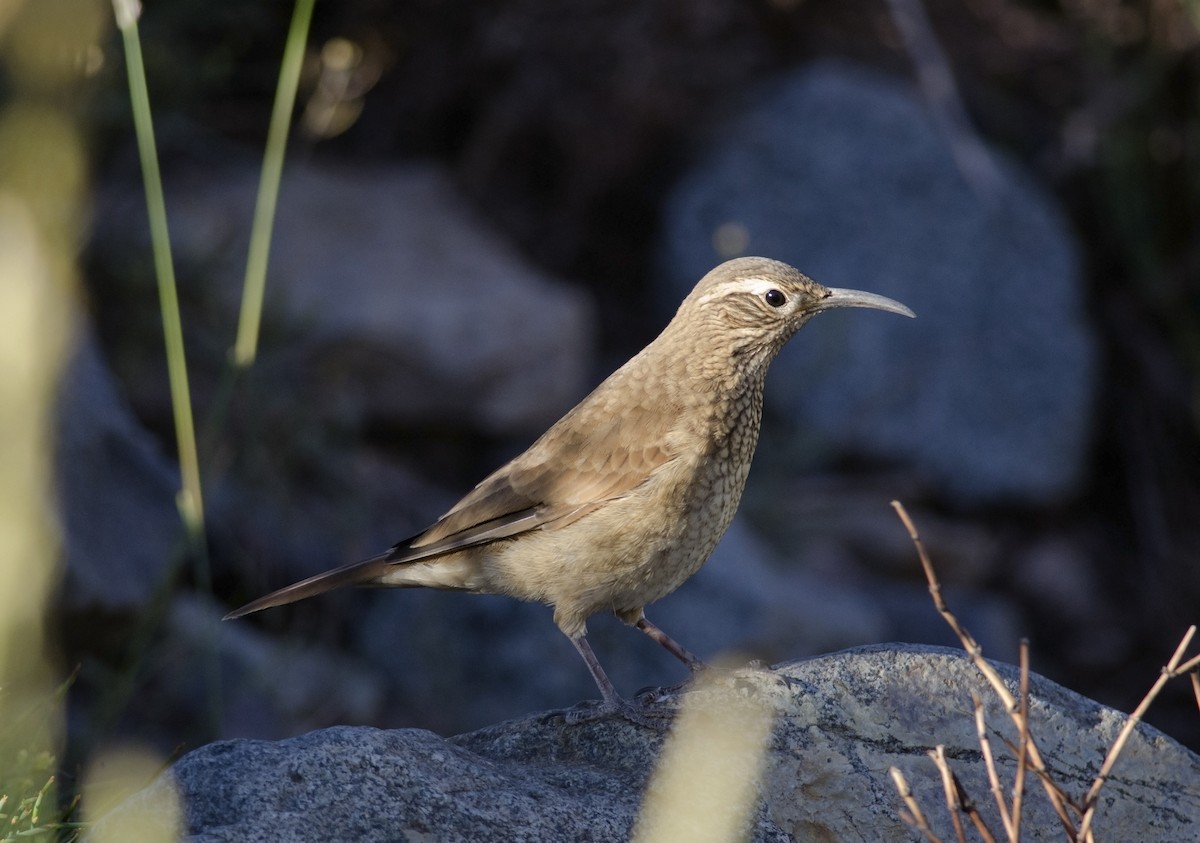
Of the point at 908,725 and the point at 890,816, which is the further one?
the point at 908,725

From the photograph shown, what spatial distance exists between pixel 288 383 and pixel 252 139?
2292mm

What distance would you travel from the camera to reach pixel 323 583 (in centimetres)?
427

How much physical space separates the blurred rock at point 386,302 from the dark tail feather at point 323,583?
11.0 feet

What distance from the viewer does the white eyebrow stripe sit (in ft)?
15.4

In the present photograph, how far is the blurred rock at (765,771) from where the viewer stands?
10.2ft

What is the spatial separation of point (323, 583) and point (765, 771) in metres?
1.51

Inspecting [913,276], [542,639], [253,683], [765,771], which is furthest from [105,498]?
[913,276]

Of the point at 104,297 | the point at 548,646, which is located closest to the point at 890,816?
the point at 548,646

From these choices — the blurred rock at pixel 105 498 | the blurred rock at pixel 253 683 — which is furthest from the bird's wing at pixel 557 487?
the blurred rock at pixel 253 683

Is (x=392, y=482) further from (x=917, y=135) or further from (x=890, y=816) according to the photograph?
(x=890, y=816)

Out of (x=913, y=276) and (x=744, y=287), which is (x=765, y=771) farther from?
(x=913, y=276)

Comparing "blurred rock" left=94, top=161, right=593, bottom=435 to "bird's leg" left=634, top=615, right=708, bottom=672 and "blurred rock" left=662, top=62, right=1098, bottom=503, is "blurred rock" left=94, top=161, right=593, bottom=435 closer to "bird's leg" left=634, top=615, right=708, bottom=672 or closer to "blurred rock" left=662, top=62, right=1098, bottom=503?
"blurred rock" left=662, top=62, right=1098, bottom=503

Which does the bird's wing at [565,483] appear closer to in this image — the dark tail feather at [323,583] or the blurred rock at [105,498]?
the dark tail feather at [323,583]

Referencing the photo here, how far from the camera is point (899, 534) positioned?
31.1ft
